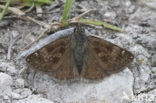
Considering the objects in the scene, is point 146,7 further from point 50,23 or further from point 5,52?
point 5,52

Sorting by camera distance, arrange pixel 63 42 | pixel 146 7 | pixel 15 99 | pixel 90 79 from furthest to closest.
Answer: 1. pixel 146 7
2. pixel 63 42
3. pixel 90 79
4. pixel 15 99

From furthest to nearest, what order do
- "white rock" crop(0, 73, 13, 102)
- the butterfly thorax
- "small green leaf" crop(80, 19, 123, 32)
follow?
1. "small green leaf" crop(80, 19, 123, 32)
2. the butterfly thorax
3. "white rock" crop(0, 73, 13, 102)

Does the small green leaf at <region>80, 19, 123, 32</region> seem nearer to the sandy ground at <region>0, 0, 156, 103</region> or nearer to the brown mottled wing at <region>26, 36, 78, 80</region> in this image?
the sandy ground at <region>0, 0, 156, 103</region>

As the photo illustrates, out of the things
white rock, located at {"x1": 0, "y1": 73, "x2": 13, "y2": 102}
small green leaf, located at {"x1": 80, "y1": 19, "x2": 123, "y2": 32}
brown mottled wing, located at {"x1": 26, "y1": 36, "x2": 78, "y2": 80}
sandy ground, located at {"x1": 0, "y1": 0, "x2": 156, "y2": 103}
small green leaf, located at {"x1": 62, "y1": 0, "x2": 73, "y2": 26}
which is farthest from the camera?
small green leaf, located at {"x1": 80, "y1": 19, "x2": 123, "y2": 32}

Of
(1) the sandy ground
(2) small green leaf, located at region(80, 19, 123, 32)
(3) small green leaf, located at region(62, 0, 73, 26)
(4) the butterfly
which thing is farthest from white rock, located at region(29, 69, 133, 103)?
(3) small green leaf, located at region(62, 0, 73, 26)

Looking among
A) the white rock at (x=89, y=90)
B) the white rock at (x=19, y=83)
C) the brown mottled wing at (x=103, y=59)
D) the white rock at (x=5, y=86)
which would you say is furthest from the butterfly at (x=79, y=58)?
the white rock at (x=5, y=86)

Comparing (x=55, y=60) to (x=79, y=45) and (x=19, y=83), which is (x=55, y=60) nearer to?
(x=79, y=45)

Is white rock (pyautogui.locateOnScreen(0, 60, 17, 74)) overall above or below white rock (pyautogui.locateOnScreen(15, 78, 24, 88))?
above

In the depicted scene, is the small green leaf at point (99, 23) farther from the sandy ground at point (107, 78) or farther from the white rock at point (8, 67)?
the white rock at point (8, 67)

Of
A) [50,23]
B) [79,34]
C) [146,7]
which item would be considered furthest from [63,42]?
[146,7]
